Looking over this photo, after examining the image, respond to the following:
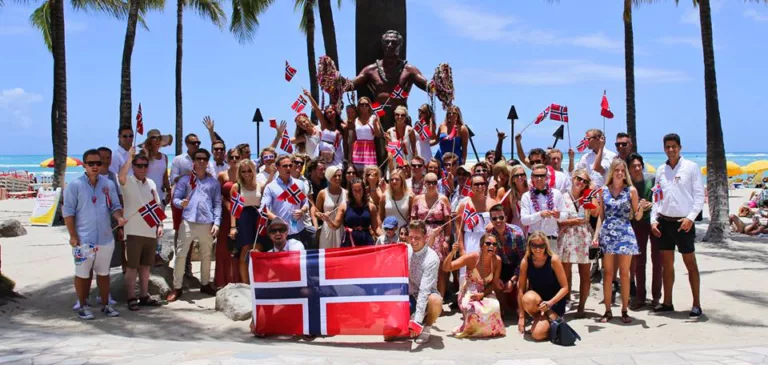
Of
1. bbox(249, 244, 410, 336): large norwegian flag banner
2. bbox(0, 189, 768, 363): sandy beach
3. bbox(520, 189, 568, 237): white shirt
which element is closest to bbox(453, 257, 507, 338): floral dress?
bbox(0, 189, 768, 363): sandy beach

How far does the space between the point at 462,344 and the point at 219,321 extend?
109 inches

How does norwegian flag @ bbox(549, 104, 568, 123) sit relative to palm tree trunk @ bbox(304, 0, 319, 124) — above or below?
below

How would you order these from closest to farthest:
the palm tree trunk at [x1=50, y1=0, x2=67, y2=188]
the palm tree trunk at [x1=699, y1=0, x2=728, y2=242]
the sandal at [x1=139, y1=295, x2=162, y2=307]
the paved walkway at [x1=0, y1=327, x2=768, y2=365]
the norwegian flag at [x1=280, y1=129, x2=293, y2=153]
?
the paved walkway at [x1=0, y1=327, x2=768, y2=365]
the sandal at [x1=139, y1=295, x2=162, y2=307]
the norwegian flag at [x1=280, y1=129, x2=293, y2=153]
the palm tree trunk at [x1=699, y1=0, x2=728, y2=242]
the palm tree trunk at [x1=50, y1=0, x2=67, y2=188]

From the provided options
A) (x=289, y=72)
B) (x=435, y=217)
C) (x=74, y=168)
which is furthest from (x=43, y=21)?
(x=74, y=168)

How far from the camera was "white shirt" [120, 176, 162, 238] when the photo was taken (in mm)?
7598

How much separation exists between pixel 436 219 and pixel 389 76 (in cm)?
364

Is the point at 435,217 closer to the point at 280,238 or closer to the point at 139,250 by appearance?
the point at 280,238

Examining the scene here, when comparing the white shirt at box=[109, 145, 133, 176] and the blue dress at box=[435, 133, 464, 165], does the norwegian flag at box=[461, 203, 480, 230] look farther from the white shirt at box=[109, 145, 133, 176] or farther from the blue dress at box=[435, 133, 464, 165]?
the white shirt at box=[109, 145, 133, 176]

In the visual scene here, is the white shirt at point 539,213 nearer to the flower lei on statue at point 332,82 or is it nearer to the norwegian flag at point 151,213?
the flower lei on statue at point 332,82

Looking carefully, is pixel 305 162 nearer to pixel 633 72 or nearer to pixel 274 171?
pixel 274 171

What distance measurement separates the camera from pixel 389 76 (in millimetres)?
10250

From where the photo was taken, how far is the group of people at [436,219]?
669 centimetres

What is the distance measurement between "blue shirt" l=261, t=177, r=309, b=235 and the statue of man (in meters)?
2.98

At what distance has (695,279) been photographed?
7.30 metres
